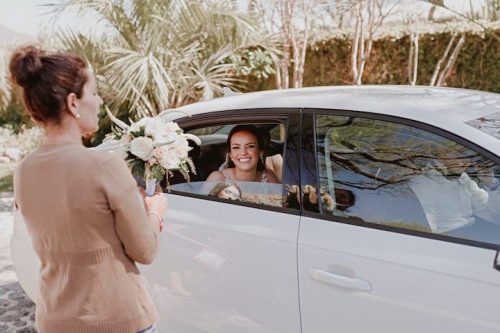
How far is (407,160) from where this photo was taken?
2324 mm

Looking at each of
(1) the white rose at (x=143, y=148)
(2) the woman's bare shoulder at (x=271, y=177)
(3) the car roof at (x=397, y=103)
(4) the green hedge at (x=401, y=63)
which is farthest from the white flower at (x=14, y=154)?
(1) the white rose at (x=143, y=148)

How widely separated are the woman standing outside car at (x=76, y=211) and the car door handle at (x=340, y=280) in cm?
72

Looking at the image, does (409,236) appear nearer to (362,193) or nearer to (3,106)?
(362,193)

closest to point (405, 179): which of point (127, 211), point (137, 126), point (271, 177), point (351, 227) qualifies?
point (351, 227)

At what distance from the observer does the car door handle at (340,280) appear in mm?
2123

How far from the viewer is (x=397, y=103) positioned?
7.79 ft

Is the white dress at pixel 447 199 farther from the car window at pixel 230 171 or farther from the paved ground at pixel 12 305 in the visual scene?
the paved ground at pixel 12 305

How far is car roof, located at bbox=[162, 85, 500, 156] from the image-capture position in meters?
2.18

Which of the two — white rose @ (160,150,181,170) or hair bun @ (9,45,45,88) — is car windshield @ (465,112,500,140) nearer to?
white rose @ (160,150,181,170)

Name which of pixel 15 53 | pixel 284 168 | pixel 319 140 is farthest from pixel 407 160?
pixel 15 53

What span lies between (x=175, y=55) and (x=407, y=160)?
651 cm

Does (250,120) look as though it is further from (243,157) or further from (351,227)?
(351,227)

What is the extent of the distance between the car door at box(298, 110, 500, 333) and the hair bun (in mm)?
1211

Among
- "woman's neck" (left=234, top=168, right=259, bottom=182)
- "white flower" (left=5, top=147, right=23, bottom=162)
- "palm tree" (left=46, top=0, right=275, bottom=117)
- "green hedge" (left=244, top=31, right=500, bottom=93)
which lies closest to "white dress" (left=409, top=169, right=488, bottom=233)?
"woman's neck" (left=234, top=168, right=259, bottom=182)
